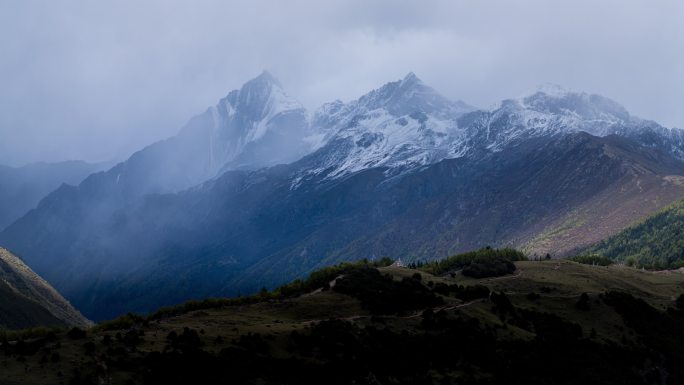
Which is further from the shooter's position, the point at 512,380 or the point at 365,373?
the point at 512,380

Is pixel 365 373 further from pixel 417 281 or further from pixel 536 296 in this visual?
pixel 536 296

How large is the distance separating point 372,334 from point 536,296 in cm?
7154

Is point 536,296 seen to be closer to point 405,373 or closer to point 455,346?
point 455,346

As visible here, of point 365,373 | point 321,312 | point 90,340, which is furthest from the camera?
point 321,312

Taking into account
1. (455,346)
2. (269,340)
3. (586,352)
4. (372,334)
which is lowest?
(586,352)

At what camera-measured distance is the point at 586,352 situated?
166 metres

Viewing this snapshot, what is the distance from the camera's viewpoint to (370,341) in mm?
143875

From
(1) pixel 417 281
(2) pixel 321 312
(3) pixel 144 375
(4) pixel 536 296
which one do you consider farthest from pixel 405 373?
(4) pixel 536 296

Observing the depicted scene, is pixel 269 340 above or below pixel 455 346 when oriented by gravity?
above

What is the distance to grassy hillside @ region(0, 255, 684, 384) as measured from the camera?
111m

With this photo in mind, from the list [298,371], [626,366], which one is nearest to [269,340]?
[298,371]

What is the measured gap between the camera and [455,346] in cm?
15062

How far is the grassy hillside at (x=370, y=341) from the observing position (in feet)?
366

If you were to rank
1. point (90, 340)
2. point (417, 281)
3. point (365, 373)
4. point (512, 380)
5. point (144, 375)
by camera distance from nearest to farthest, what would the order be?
point (144, 375), point (90, 340), point (365, 373), point (512, 380), point (417, 281)
